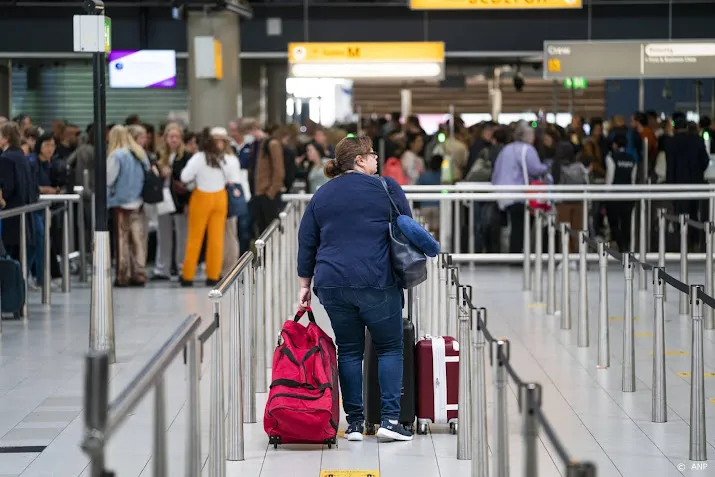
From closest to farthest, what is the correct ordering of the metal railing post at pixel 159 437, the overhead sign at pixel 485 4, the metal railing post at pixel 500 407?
the metal railing post at pixel 159 437 → the metal railing post at pixel 500 407 → the overhead sign at pixel 485 4

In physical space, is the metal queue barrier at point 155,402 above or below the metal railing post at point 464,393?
above

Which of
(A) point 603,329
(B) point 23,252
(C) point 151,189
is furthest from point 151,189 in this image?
(A) point 603,329

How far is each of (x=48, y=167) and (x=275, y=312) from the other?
5.72 metres

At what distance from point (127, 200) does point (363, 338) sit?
7.24 m

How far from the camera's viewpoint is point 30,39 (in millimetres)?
22094

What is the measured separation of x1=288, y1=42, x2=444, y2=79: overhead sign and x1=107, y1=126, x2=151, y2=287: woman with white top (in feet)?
18.1

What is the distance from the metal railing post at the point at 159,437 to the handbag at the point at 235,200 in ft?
32.4

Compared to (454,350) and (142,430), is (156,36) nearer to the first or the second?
(454,350)

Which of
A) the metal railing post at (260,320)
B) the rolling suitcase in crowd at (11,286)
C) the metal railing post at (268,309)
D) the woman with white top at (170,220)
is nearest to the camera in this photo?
the metal railing post at (260,320)

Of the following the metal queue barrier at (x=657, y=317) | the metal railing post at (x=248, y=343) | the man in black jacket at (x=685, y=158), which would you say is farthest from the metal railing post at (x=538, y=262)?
the metal railing post at (x=248, y=343)

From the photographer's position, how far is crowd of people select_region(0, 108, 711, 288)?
13773mm

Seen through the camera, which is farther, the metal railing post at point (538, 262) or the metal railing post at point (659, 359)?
the metal railing post at point (538, 262)

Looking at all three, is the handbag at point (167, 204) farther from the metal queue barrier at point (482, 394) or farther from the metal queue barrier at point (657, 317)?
the metal queue barrier at point (482, 394)

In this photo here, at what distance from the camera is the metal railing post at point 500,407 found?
496cm
